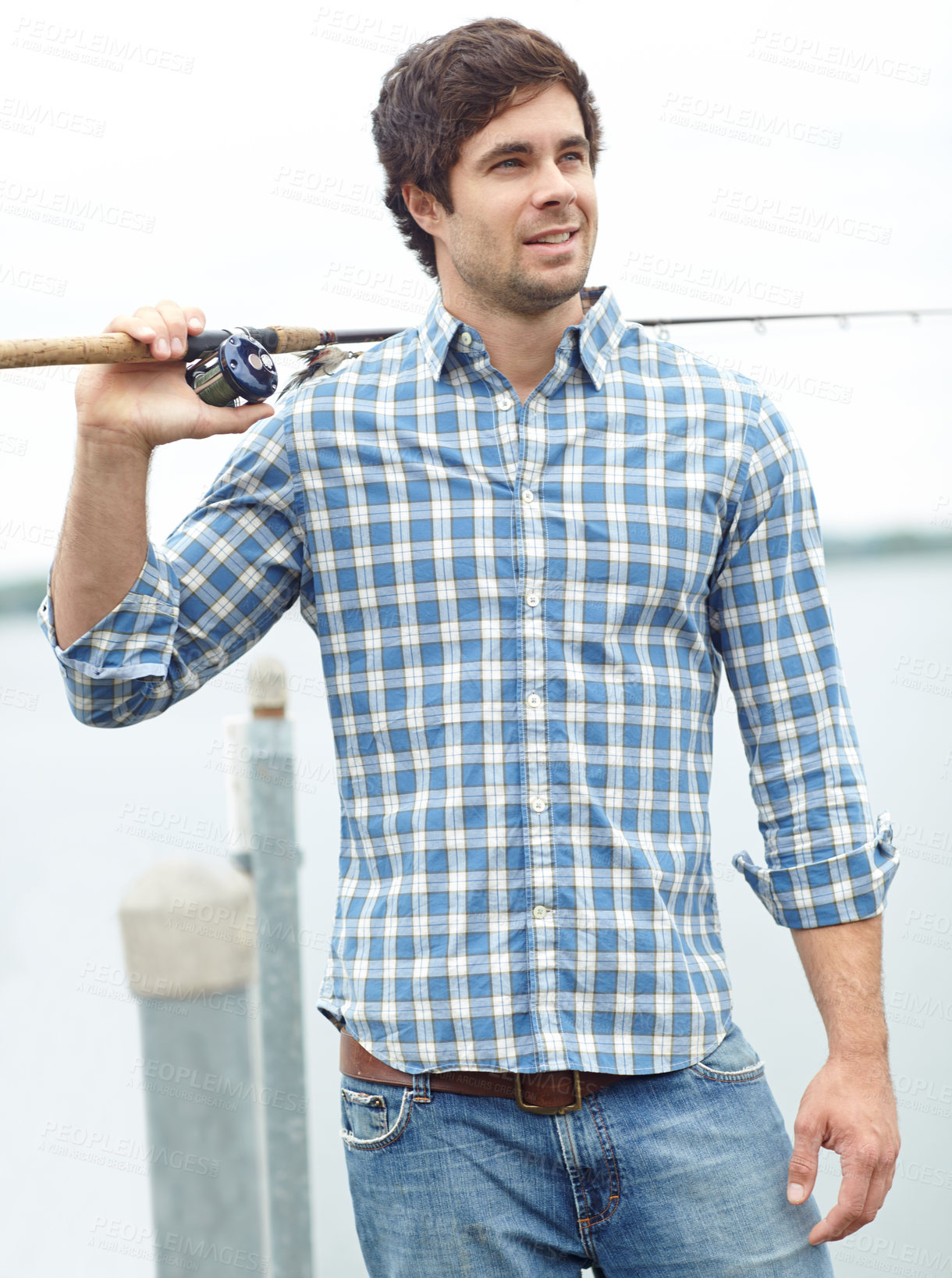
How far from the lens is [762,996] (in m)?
3.21

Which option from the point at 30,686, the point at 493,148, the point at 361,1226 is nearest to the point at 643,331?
the point at 493,148

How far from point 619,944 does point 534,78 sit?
2.95 feet

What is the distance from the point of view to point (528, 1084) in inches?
42.7

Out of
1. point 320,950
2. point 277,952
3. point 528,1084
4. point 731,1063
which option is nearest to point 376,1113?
point 528,1084

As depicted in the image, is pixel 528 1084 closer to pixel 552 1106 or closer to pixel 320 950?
pixel 552 1106

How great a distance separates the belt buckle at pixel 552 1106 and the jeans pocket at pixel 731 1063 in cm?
12

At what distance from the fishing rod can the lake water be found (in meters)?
0.90

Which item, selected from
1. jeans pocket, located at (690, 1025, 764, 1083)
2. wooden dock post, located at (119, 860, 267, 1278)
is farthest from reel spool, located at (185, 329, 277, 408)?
wooden dock post, located at (119, 860, 267, 1278)

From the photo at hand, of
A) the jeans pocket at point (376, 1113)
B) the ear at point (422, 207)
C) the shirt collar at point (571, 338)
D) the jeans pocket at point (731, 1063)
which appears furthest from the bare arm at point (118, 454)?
the jeans pocket at point (731, 1063)

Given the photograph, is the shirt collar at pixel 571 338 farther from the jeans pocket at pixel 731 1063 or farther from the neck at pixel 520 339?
the jeans pocket at pixel 731 1063

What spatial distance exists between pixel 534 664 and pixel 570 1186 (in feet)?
1.58

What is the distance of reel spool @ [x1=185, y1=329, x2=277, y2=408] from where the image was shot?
1.13 m

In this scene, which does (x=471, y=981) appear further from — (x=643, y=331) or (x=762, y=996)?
(x=762, y=996)

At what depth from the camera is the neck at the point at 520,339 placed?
1.27 m
